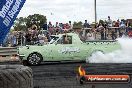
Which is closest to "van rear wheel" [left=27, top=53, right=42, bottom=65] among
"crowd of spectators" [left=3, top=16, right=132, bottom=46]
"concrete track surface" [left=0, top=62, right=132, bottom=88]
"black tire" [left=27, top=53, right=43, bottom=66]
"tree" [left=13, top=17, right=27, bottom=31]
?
"black tire" [left=27, top=53, right=43, bottom=66]

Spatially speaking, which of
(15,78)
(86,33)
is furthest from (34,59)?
(15,78)

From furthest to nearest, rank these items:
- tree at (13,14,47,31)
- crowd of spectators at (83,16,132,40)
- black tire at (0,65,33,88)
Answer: tree at (13,14,47,31) < crowd of spectators at (83,16,132,40) < black tire at (0,65,33,88)

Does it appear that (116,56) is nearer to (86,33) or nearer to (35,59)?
(35,59)

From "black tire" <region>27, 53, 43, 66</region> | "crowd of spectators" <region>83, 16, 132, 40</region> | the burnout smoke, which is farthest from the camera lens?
"crowd of spectators" <region>83, 16, 132, 40</region>

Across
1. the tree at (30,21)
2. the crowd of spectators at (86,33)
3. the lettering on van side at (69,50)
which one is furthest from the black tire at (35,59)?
the tree at (30,21)

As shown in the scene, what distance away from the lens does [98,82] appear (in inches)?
235

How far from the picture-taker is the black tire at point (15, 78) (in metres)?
5.75

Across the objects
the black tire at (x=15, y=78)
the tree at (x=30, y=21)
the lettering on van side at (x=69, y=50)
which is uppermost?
the tree at (x=30, y=21)

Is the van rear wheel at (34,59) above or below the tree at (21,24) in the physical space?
below

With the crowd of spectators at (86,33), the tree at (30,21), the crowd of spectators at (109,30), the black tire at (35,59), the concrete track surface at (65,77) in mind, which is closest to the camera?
the concrete track surface at (65,77)

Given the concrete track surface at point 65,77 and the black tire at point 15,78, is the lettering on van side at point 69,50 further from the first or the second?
the black tire at point 15,78

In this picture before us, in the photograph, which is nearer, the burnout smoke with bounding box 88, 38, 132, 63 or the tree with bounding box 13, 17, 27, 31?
the burnout smoke with bounding box 88, 38, 132, 63

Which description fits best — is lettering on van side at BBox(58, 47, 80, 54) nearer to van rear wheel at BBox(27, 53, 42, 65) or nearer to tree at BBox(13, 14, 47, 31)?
van rear wheel at BBox(27, 53, 42, 65)

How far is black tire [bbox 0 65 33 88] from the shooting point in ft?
18.9
